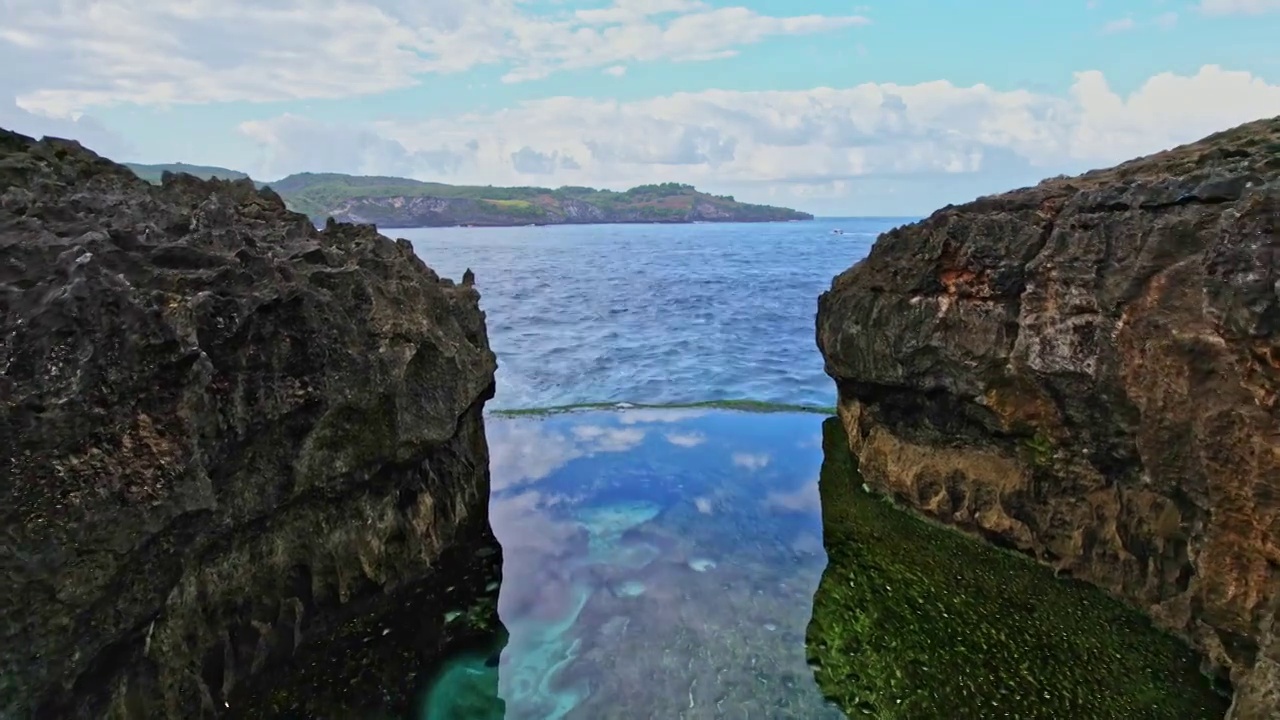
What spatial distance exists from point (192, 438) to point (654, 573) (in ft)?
33.7

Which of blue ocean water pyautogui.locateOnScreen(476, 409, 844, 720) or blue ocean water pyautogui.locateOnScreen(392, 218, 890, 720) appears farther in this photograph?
blue ocean water pyautogui.locateOnScreen(392, 218, 890, 720)

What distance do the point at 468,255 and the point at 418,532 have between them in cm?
10199

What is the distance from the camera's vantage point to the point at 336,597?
1359cm

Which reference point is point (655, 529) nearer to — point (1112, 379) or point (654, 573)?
point (654, 573)

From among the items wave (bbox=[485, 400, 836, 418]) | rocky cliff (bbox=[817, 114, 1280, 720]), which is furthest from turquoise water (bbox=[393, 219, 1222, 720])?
rocky cliff (bbox=[817, 114, 1280, 720])

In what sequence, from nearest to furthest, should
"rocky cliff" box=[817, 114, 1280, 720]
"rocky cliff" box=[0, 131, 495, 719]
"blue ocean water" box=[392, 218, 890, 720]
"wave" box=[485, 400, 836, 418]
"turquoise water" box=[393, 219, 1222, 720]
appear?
"rocky cliff" box=[0, 131, 495, 719]
"rocky cliff" box=[817, 114, 1280, 720]
"turquoise water" box=[393, 219, 1222, 720]
"blue ocean water" box=[392, 218, 890, 720]
"wave" box=[485, 400, 836, 418]

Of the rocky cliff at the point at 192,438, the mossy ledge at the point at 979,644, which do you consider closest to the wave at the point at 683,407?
the mossy ledge at the point at 979,644

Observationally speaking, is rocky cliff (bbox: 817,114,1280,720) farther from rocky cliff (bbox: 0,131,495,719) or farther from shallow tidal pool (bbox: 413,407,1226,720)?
rocky cliff (bbox: 0,131,495,719)

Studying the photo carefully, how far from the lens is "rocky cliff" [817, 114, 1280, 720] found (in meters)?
10.5

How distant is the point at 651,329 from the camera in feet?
170

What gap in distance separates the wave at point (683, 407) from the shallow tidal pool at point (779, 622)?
27.4ft

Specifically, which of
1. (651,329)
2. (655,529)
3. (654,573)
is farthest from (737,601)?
(651,329)

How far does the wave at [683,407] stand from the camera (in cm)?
3069

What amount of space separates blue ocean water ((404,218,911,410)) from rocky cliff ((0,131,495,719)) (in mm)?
17563
